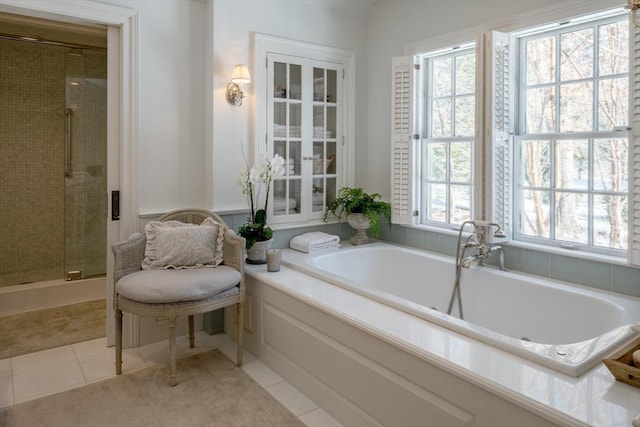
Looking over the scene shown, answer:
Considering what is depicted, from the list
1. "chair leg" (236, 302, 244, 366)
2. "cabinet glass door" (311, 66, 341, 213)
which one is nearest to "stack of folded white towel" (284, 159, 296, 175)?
"cabinet glass door" (311, 66, 341, 213)

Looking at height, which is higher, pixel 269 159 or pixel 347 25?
pixel 347 25

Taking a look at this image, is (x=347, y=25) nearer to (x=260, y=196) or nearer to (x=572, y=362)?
(x=260, y=196)

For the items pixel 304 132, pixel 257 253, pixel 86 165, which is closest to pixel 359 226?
pixel 304 132

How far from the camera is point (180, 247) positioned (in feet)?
8.96

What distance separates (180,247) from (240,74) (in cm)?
121

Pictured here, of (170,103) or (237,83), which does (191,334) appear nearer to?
(170,103)

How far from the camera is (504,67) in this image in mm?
2820

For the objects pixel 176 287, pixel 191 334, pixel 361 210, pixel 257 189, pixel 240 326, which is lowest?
pixel 191 334

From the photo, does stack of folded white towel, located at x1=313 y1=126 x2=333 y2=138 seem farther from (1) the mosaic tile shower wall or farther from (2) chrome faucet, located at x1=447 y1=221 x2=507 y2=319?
(1) the mosaic tile shower wall

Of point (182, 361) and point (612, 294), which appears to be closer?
point (612, 294)

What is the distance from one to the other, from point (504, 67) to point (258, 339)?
225 centimetres

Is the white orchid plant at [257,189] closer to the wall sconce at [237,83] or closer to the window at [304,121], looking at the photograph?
the window at [304,121]

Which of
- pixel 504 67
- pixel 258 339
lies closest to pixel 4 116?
pixel 258 339

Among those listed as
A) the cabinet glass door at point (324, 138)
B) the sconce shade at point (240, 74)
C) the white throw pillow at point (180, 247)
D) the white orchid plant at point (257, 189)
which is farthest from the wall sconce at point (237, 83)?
the white throw pillow at point (180, 247)
